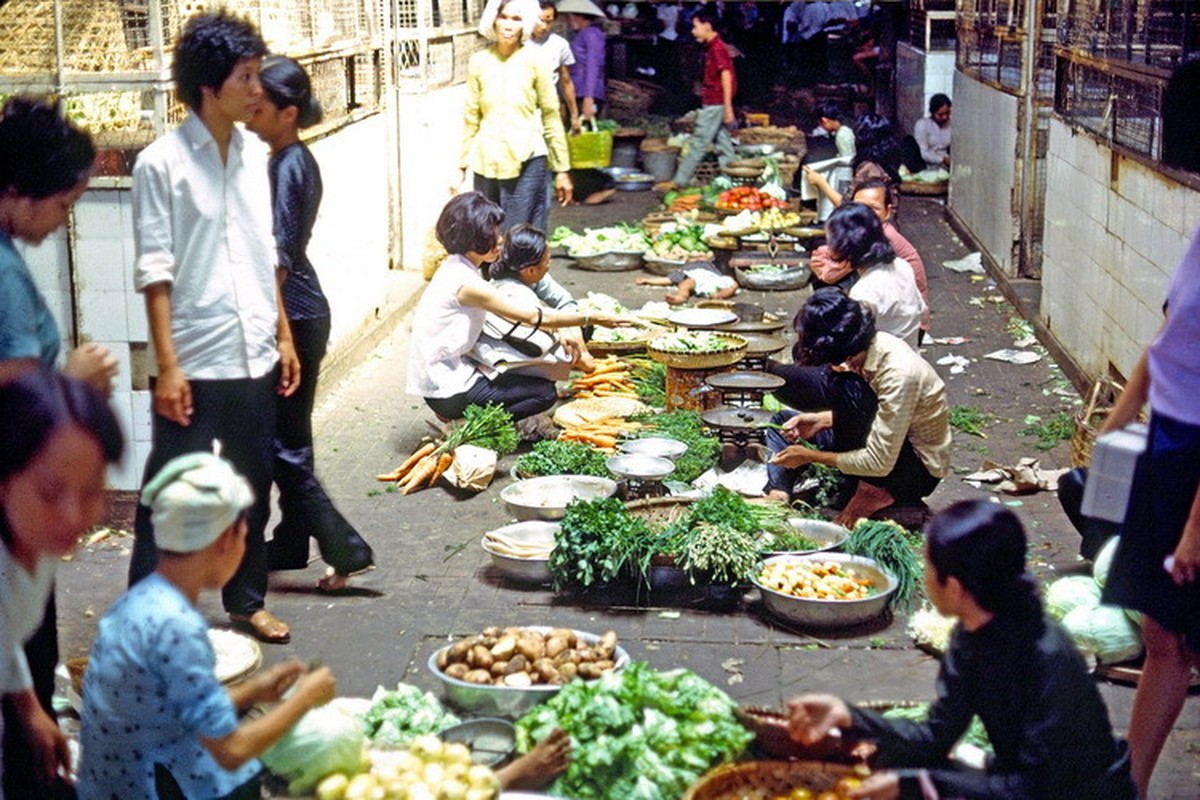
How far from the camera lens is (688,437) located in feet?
28.4

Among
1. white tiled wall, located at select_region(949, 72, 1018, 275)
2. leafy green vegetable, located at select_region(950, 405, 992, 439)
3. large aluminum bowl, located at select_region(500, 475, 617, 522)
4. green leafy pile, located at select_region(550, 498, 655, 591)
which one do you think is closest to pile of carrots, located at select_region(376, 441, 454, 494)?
large aluminum bowl, located at select_region(500, 475, 617, 522)

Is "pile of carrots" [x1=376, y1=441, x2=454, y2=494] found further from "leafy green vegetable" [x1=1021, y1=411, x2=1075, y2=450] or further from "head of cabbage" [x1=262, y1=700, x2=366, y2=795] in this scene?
"head of cabbage" [x1=262, y1=700, x2=366, y2=795]

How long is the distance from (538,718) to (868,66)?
25581 mm

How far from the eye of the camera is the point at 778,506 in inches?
296

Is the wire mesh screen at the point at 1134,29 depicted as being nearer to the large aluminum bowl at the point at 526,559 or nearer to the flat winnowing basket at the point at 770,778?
the large aluminum bowl at the point at 526,559

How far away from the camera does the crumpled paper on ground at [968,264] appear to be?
14938 millimetres

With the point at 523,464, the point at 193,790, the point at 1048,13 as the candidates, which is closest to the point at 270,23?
the point at 523,464

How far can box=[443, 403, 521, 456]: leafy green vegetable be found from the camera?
8578 millimetres

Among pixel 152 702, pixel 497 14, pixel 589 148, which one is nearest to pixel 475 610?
pixel 152 702

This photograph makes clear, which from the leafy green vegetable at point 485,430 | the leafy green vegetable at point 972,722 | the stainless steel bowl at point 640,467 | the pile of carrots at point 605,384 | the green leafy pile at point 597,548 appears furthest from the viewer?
the pile of carrots at point 605,384

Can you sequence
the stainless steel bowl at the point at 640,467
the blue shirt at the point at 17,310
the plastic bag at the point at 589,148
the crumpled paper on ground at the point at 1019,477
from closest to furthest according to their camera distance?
the blue shirt at the point at 17,310 → the stainless steel bowl at the point at 640,467 → the crumpled paper on ground at the point at 1019,477 → the plastic bag at the point at 589,148

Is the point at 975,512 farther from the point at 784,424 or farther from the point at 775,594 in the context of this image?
the point at 784,424

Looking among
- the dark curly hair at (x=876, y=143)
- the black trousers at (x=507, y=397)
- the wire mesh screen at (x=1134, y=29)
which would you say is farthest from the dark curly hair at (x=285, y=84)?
the dark curly hair at (x=876, y=143)

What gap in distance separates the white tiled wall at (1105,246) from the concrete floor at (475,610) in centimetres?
81
